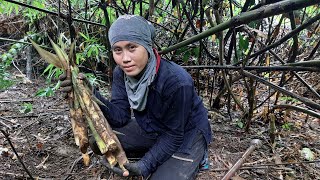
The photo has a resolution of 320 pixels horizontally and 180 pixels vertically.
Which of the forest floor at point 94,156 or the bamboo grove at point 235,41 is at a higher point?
the bamboo grove at point 235,41

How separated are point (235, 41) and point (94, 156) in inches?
59.2

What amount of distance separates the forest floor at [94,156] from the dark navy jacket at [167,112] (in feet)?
1.17

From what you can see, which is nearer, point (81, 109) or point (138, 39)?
point (81, 109)

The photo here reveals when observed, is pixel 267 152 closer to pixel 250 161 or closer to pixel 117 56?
pixel 250 161

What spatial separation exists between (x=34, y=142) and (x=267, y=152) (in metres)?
1.98

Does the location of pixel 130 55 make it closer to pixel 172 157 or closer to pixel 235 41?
pixel 172 157

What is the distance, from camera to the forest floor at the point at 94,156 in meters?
2.31

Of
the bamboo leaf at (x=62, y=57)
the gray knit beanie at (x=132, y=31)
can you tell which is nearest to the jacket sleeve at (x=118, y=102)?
the gray knit beanie at (x=132, y=31)

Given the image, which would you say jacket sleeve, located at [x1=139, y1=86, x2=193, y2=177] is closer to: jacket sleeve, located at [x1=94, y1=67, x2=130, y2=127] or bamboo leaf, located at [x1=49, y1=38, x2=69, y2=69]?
jacket sleeve, located at [x1=94, y1=67, x2=130, y2=127]

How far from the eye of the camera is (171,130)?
215 cm

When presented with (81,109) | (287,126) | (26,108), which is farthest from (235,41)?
(26,108)

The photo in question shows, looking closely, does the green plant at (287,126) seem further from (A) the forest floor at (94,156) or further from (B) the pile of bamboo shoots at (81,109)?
(B) the pile of bamboo shoots at (81,109)

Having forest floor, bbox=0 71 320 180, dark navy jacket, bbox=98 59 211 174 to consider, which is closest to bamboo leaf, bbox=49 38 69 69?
dark navy jacket, bbox=98 59 211 174

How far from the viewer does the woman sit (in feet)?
6.14
